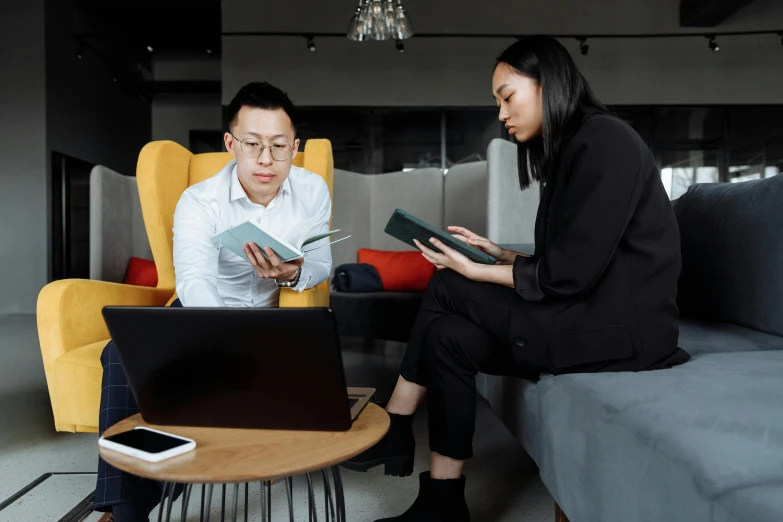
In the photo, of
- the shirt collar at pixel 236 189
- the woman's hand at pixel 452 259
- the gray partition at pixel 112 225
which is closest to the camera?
the woman's hand at pixel 452 259

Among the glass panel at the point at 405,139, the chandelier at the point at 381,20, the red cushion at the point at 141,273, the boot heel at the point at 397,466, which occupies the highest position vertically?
the chandelier at the point at 381,20

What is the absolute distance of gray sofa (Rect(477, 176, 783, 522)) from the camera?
2.44 ft

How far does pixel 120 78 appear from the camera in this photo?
8914 mm

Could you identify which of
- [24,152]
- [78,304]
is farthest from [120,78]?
[78,304]

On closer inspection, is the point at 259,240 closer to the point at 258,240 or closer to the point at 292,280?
the point at 258,240

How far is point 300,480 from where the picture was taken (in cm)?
188

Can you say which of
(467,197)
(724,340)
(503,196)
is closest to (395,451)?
(724,340)

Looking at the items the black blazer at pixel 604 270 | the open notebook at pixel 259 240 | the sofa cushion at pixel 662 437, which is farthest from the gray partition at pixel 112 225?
the sofa cushion at pixel 662 437

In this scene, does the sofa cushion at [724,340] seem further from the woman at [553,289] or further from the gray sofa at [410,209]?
the gray sofa at [410,209]

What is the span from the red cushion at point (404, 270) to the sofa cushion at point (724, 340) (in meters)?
1.63

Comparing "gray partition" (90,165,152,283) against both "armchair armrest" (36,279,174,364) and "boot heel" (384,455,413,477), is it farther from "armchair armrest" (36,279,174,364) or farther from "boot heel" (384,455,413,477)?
"boot heel" (384,455,413,477)

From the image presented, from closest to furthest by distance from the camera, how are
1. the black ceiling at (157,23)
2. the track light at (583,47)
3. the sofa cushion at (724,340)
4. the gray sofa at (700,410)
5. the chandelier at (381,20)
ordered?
the gray sofa at (700,410) → the sofa cushion at (724,340) → the chandelier at (381,20) → the track light at (583,47) → the black ceiling at (157,23)

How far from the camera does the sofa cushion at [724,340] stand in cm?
158

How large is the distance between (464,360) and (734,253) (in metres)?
1.01
